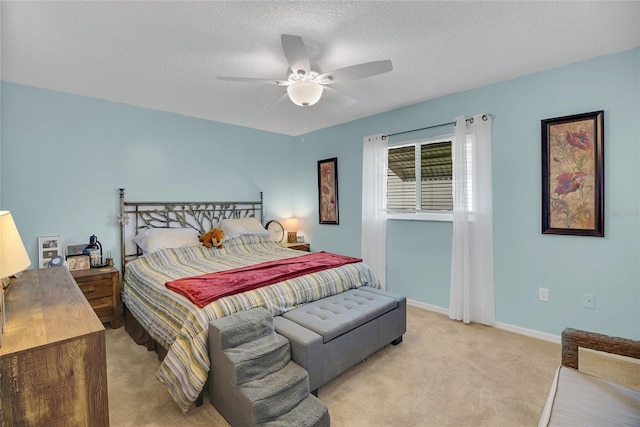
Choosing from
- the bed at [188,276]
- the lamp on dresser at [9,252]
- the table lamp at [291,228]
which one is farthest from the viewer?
the table lamp at [291,228]

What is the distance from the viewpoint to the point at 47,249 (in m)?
3.02

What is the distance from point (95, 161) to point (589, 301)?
5031mm

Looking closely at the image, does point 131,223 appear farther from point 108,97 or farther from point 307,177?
point 307,177

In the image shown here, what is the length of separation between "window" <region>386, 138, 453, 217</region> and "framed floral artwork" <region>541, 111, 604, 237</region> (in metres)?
0.93

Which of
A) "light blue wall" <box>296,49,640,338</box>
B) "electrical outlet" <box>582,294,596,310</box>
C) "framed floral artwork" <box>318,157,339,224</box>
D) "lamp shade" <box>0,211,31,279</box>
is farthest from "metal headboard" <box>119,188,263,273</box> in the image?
"electrical outlet" <box>582,294,596,310</box>

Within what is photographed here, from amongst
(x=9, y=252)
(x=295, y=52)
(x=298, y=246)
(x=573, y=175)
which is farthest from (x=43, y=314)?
(x=573, y=175)

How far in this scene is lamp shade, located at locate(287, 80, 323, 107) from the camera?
220cm

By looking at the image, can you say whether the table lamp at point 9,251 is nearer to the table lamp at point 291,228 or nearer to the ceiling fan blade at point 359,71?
the ceiling fan blade at point 359,71

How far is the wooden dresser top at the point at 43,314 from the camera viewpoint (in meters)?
1.10

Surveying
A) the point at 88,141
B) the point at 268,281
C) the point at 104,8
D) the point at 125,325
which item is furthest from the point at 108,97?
the point at 268,281

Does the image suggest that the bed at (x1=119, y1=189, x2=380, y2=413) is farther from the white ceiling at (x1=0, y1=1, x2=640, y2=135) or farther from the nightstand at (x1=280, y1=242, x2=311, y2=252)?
the white ceiling at (x1=0, y1=1, x2=640, y2=135)

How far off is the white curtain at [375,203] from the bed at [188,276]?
85 cm

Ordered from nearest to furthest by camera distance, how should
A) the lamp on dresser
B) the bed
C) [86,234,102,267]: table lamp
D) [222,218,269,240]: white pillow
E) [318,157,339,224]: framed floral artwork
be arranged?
the lamp on dresser, the bed, [86,234,102,267]: table lamp, [222,218,269,240]: white pillow, [318,157,339,224]: framed floral artwork

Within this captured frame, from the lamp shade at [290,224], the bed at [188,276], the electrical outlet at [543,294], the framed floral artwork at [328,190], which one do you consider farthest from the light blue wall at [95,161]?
the electrical outlet at [543,294]
